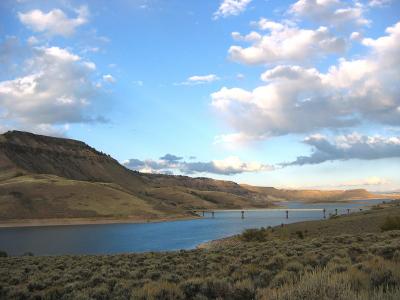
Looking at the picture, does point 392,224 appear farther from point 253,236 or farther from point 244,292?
point 244,292

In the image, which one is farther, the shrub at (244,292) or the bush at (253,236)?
the bush at (253,236)

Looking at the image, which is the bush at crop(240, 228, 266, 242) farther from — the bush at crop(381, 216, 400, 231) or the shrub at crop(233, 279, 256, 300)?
the shrub at crop(233, 279, 256, 300)

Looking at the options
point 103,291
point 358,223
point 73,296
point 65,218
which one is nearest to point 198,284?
point 103,291

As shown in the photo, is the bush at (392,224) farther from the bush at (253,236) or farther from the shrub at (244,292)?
the shrub at (244,292)

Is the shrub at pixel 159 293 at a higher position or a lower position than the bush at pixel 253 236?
higher

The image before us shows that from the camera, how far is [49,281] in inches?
533

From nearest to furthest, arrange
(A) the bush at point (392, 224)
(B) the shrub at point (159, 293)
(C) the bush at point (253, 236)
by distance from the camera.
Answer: (B) the shrub at point (159, 293) < (A) the bush at point (392, 224) < (C) the bush at point (253, 236)

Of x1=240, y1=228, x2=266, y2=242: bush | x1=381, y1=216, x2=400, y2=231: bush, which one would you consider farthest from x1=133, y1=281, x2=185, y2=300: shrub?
x1=240, y1=228, x2=266, y2=242: bush

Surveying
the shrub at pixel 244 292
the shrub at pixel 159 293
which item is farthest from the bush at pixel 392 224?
the shrub at pixel 159 293

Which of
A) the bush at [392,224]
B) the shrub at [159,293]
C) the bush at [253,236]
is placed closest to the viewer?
the shrub at [159,293]

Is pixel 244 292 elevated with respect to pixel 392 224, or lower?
elevated

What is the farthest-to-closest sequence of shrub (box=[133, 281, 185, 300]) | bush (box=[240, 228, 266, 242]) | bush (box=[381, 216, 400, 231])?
bush (box=[240, 228, 266, 242]) < bush (box=[381, 216, 400, 231]) < shrub (box=[133, 281, 185, 300])

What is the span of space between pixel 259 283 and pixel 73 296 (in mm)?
4181

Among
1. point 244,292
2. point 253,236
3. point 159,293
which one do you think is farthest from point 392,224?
point 159,293
